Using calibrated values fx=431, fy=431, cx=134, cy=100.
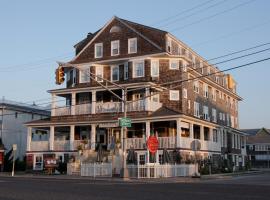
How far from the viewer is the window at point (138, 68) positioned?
4697cm

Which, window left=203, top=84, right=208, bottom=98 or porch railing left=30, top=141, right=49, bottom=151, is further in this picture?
window left=203, top=84, right=208, bottom=98

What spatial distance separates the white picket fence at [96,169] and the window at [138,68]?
13.4 m

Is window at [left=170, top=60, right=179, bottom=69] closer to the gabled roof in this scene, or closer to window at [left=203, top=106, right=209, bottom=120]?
the gabled roof

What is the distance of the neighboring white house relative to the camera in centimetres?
6216

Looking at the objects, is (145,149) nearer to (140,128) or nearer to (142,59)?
(140,128)

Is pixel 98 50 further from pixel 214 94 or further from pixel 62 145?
pixel 214 94

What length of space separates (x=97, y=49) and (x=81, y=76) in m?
3.69

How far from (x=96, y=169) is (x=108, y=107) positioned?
9.56 m

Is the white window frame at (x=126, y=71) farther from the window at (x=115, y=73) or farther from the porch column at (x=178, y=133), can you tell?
the porch column at (x=178, y=133)

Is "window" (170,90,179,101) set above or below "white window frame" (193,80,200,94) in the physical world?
below

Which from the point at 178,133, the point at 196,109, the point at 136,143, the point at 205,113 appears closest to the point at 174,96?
the point at 196,109

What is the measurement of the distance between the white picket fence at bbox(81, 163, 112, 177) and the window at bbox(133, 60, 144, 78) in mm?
13367

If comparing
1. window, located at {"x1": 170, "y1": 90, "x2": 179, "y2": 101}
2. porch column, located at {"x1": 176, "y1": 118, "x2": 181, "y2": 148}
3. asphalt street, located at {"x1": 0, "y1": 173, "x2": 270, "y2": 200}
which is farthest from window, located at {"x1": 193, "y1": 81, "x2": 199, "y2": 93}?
asphalt street, located at {"x1": 0, "y1": 173, "x2": 270, "y2": 200}

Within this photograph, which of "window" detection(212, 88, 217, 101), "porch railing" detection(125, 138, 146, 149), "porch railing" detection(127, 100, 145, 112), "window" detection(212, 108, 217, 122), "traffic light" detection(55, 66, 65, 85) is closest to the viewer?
"traffic light" detection(55, 66, 65, 85)
